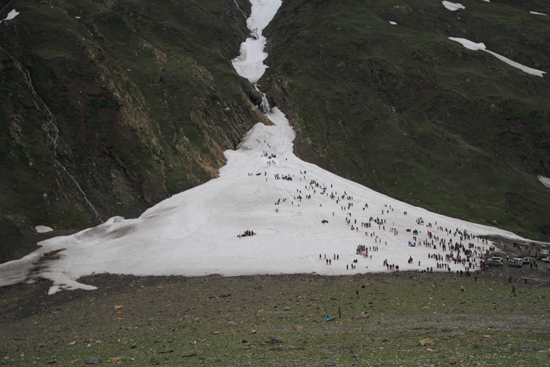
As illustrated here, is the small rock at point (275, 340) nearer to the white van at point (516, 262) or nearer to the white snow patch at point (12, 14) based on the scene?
the white van at point (516, 262)

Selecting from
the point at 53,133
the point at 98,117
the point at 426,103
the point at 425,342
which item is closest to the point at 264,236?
the point at 425,342

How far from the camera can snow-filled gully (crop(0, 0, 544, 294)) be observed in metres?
45.0

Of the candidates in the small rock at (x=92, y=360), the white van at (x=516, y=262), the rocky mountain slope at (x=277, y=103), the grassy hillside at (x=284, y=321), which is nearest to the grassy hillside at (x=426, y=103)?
the rocky mountain slope at (x=277, y=103)

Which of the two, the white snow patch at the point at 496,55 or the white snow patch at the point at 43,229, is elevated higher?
the white snow patch at the point at 496,55

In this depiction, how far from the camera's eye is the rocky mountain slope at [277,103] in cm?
6100

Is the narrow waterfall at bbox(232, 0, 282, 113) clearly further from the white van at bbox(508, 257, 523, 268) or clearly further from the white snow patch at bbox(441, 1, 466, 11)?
the white van at bbox(508, 257, 523, 268)

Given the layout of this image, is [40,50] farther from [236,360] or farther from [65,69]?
[236,360]

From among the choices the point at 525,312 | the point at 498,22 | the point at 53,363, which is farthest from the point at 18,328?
the point at 498,22

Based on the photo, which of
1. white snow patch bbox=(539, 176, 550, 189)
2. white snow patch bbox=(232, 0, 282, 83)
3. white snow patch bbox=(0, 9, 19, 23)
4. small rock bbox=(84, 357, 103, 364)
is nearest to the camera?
small rock bbox=(84, 357, 103, 364)

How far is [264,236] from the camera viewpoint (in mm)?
52875

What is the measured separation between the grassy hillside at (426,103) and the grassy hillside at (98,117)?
21.9 meters

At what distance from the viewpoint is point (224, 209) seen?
198 ft

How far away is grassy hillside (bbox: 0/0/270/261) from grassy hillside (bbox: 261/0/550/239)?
21.9 metres

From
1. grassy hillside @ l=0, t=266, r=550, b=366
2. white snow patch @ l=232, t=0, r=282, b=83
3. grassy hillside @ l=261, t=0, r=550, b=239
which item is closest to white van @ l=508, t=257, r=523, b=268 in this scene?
grassy hillside @ l=0, t=266, r=550, b=366
